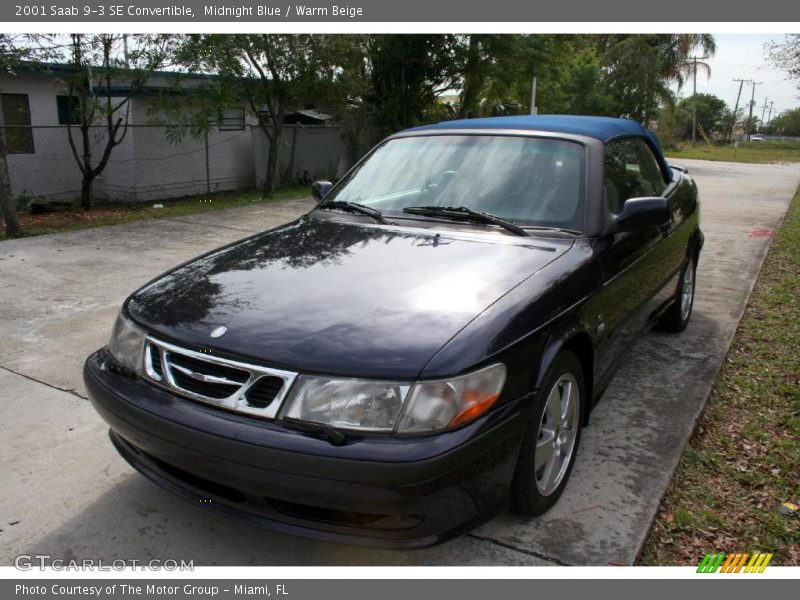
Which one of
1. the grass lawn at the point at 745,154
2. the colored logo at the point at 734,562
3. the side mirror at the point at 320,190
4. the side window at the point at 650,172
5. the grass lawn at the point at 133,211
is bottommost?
the colored logo at the point at 734,562

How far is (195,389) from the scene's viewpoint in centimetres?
246

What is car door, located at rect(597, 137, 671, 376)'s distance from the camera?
3385 millimetres

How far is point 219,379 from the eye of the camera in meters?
2.40

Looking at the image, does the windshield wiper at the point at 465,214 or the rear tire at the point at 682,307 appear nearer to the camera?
the windshield wiper at the point at 465,214

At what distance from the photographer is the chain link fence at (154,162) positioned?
44.0 ft

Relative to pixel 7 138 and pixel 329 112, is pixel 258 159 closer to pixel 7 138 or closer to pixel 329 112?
pixel 329 112

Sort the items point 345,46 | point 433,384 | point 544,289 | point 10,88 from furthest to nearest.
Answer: point 345,46
point 10,88
point 544,289
point 433,384

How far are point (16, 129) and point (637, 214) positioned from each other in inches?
526

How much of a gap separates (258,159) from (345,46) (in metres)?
3.93

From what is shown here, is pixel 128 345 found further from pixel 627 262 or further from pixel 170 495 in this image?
pixel 627 262

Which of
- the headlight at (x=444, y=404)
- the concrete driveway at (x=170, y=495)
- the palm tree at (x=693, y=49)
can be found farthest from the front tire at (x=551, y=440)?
the palm tree at (x=693, y=49)

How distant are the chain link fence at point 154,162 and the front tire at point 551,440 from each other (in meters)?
11.9

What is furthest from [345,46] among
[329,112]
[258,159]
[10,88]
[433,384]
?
[433,384]

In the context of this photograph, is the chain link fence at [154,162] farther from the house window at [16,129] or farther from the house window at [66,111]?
the house window at [66,111]
